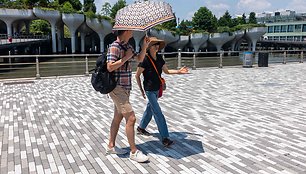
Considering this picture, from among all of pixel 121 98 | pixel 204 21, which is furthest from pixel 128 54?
pixel 204 21

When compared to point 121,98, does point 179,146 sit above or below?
below

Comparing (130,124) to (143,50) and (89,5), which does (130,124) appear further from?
(89,5)

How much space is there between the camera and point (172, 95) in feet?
29.0

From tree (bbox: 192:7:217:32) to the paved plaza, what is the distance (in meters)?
67.4

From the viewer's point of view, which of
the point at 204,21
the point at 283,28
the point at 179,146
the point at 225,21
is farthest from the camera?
the point at 283,28

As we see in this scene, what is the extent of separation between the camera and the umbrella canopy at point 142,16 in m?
3.37

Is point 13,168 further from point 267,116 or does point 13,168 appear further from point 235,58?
point 235,58

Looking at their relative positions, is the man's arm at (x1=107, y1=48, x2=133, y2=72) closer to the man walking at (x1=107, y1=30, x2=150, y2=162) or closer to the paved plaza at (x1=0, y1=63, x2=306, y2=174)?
the man walking at (x1=107, y1=30, x2=150, y2=162)

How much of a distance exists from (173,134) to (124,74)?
1.88 meters

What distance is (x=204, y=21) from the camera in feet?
242

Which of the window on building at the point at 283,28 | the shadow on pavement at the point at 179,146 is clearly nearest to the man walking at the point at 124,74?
the shadow on pavement at the point at 179,146

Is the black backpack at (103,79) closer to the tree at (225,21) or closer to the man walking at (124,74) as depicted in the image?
the man walking at (124,74)

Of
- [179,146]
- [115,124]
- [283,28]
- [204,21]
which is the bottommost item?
[179,146]

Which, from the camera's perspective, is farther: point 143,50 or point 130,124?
point 130,124
